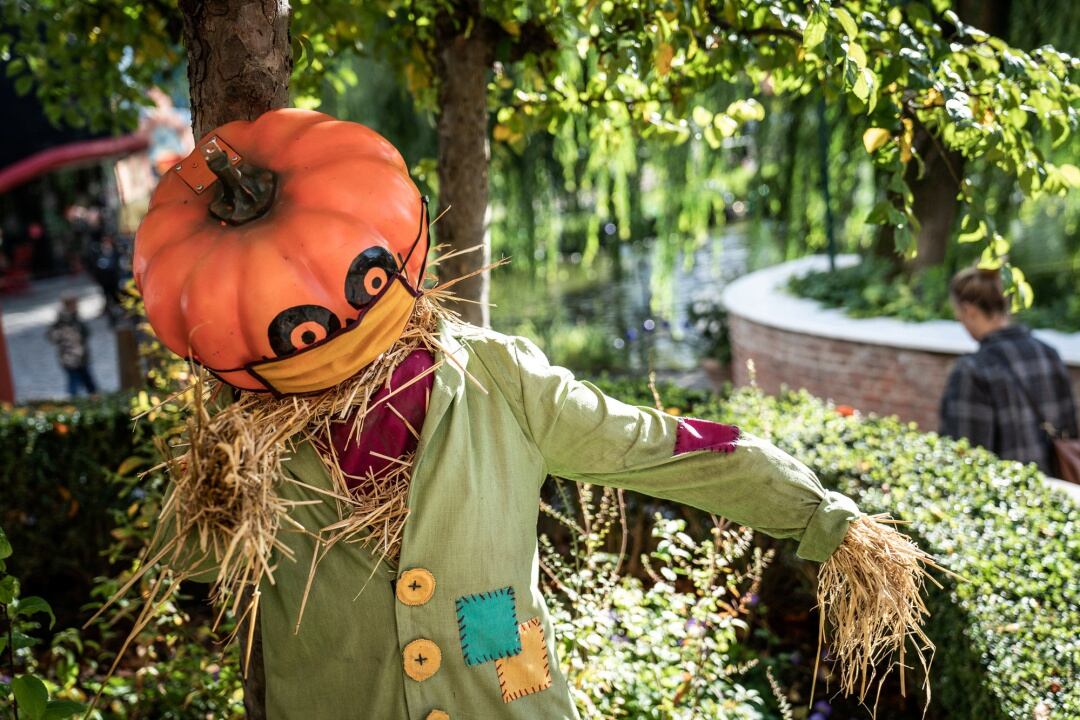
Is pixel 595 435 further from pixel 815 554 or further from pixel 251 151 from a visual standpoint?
pixel 251 151

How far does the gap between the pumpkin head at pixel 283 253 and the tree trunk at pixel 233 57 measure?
18 centimetres

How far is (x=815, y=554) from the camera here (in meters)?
1.83

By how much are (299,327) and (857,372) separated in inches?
193

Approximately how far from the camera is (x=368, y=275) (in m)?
1.61

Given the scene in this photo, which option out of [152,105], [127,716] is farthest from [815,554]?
[152,105]

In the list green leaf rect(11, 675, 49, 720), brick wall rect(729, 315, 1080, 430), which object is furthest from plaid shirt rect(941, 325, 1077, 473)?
green leaf rect(11, 675, 49, 720)

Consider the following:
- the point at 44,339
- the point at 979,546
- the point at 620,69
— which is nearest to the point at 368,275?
the point at 620,69

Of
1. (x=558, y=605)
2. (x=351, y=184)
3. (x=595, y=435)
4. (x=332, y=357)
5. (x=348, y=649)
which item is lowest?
(x=558, y=605)

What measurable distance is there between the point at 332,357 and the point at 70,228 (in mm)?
19528

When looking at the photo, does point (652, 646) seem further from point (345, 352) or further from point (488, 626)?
point (345, 352)

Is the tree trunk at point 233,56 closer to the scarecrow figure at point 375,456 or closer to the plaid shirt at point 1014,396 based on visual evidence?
the scarecrow figure at point 375,456

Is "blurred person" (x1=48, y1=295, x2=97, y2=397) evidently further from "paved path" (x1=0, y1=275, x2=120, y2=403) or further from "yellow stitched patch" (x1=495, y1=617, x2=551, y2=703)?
"yellow stitched patch" (x1=495, y1=617, x2=551, y2=703)

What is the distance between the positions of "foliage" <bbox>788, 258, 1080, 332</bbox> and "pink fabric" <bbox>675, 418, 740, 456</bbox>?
4.49 m

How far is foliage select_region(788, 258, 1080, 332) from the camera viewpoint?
18.9 feet
